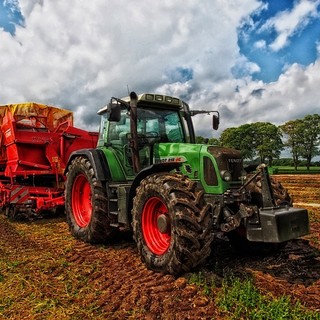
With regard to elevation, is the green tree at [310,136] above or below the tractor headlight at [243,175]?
above

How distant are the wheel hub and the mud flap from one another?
104 cm

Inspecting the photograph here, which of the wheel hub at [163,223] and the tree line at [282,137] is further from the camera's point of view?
the tree line at [282,137]

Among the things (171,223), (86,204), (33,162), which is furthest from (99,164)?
(33,162)

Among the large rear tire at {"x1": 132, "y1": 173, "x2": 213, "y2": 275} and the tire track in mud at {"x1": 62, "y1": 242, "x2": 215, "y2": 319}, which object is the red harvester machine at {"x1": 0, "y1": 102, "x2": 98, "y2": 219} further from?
the large rear tire at {"x1": 132, "y1": 173, "x2": 213, "y2": 275}

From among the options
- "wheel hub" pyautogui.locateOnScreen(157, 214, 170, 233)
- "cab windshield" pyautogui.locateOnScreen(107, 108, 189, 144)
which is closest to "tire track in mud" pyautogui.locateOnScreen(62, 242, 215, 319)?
"wheel hub" pyautogui.locateOnScreen(157, 214, 170, 233)

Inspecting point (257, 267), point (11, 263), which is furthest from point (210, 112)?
point (11, 263)

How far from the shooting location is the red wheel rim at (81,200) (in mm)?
7148

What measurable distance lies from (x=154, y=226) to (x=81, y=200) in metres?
2.74

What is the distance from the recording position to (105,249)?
6.08m

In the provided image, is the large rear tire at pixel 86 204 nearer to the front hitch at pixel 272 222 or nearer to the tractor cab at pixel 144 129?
the tractor cab at pixel 144 129

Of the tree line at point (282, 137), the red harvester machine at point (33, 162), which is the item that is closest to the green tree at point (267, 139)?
the tree line at point (282, 137)

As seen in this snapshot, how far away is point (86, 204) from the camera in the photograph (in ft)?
23.9

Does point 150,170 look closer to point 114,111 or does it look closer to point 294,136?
point 114,111

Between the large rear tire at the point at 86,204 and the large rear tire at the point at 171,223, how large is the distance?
4.14ft
